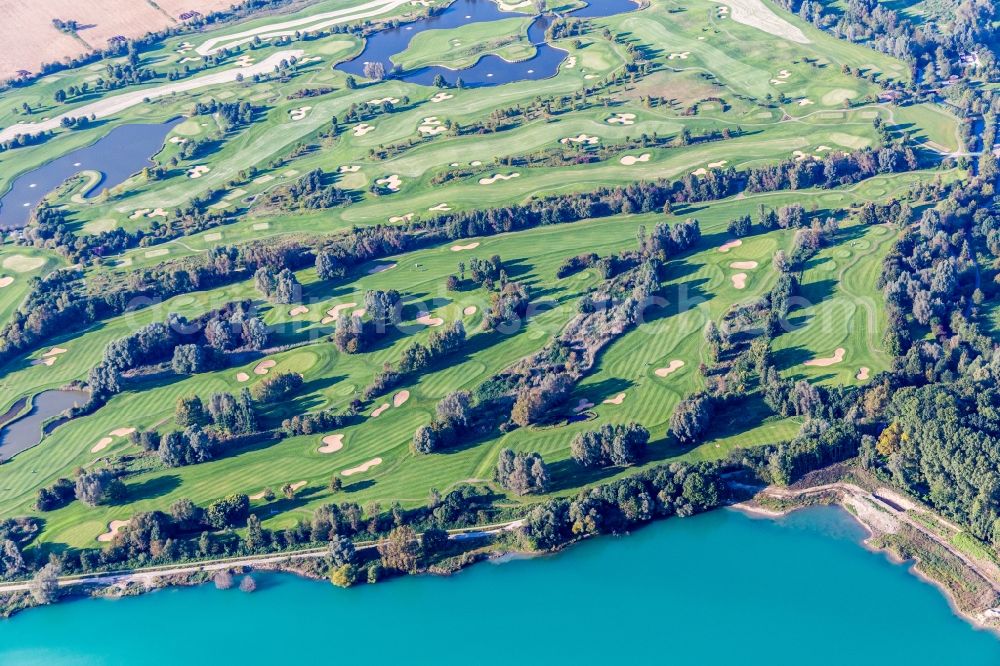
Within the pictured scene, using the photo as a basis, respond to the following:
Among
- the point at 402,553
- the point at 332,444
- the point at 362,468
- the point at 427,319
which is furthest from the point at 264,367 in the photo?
the point at 402,553

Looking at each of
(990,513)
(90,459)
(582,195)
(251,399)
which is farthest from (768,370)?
(90,459)

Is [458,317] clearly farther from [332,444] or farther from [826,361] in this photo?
[826,361]

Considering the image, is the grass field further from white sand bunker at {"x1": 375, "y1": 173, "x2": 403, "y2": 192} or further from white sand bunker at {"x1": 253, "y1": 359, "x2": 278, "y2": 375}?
white sand bunker at {"x1": 375, "y1": 173, "x2": 403, "y2": 192}

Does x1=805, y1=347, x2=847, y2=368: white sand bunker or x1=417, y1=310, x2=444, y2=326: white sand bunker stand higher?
x1=417, y1=310, x2=444, y2=326: white sand bunker

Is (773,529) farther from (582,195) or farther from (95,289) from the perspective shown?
(95,289)

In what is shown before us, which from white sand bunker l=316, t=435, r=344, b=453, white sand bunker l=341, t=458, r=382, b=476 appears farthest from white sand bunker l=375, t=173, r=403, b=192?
white sand bunker l=341, t=458, r=382, b=476

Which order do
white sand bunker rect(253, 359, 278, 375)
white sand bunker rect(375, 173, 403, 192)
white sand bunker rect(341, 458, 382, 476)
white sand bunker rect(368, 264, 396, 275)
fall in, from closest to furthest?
white sand bunker rect(341, 458, 382, 476)
white sand bunker rect(253, 359, 278, 375)
white sand bunker rect(368, 264, 396, 275)
white sand bunker rect(375, 173, 403, 192)

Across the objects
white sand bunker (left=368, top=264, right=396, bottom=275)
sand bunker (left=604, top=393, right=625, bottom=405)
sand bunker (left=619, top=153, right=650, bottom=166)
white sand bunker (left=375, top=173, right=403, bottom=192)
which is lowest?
sand bunker (left=604, top=393, right=625, bottom=405)
